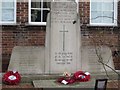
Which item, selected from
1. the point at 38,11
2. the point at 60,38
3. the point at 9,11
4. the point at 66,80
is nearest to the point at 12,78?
the point at 66,80

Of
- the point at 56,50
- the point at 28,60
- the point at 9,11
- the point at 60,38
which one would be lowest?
the point at 28,60

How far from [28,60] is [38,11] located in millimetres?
3879

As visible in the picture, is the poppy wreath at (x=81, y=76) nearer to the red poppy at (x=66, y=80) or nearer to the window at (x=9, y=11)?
the red poppy at (x=66, y=80)

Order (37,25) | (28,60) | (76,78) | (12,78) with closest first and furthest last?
(12,78) → (76,78) → (28,60) → (37,25)

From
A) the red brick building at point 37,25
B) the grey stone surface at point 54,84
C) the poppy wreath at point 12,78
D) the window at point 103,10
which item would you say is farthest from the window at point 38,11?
the grey stone surface at point 54,84

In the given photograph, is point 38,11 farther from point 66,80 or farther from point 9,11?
point 66,80

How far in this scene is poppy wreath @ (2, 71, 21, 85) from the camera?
7992mm

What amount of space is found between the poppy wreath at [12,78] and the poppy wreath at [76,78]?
0.92 m

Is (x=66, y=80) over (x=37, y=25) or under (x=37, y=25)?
under

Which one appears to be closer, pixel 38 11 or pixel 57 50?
pixel 57 50

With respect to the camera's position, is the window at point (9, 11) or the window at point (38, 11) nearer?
the window at point (9, 11)

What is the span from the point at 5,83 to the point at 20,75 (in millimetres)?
494

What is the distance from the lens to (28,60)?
8914 millimetres

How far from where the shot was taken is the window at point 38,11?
12.2m
